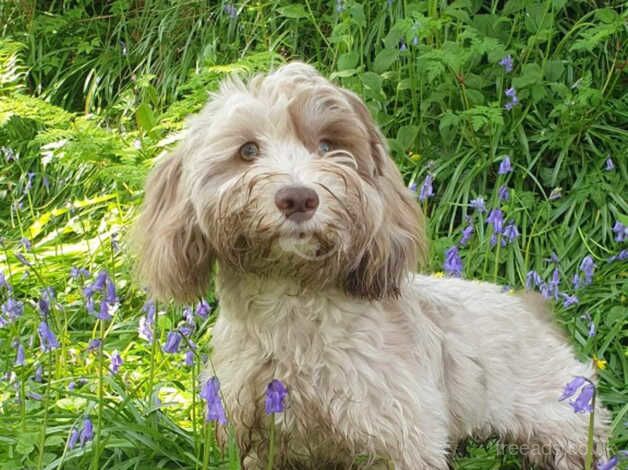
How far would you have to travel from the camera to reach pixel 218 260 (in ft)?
9.16

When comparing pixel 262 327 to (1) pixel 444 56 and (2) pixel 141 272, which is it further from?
(1) pixel 444 56

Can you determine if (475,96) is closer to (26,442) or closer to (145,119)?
(145,119)

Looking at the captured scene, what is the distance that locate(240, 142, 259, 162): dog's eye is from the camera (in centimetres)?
267

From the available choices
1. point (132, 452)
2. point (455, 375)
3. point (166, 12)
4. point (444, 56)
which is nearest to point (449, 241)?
point (444, 56)

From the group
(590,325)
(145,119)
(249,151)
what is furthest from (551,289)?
(145,119)

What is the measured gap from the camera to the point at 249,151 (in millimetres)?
2680

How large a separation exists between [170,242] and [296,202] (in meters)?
0.49

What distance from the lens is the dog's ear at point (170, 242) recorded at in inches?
108

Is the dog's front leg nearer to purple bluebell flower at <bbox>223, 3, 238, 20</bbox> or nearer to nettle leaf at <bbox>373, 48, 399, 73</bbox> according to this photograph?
nettle leaf at <bbox>373, 48, 399, 73</bbox>

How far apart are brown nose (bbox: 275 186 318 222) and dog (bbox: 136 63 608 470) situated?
0.05 m

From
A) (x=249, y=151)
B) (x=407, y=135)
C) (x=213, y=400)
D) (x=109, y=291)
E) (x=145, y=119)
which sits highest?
(x=249, y=151)

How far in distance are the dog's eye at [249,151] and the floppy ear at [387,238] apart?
0.91 ft

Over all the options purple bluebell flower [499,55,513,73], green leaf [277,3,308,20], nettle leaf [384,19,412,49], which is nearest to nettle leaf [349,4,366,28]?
nettle leaf [384,19,412,49]

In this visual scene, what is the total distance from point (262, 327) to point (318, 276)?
25 cm
